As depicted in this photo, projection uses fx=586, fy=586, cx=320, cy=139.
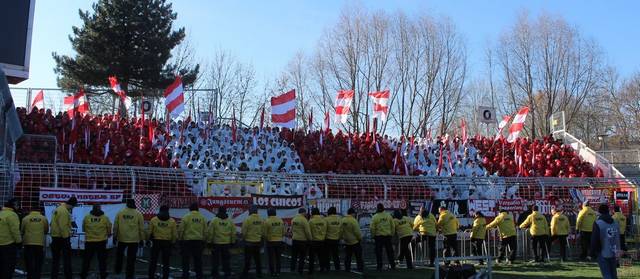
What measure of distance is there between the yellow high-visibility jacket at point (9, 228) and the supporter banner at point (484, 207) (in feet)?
41.4

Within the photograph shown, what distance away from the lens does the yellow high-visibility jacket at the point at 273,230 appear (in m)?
13.5

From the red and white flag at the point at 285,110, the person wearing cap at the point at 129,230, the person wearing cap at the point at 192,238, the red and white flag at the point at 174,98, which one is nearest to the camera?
the person wearing cap at the point at 129,230

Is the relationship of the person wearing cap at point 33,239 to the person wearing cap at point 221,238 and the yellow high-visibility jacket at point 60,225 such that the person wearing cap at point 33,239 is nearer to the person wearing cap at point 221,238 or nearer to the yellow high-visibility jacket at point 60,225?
the yellow high-visibility jacket at point 60,225

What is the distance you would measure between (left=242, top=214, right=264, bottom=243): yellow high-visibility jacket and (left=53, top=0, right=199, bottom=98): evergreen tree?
2164cm

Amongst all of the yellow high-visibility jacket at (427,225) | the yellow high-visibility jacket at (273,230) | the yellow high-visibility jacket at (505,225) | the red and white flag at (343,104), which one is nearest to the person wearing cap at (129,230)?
the yellow high-visibility jacket at (273,230)

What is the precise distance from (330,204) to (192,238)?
16.7 ft

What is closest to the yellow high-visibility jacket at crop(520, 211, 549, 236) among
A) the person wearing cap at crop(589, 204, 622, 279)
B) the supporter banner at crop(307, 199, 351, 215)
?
the supporter banner at crop(307, 199, 351, 215)

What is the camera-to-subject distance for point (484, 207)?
18.4 meters

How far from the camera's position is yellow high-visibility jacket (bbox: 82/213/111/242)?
12.0 meters

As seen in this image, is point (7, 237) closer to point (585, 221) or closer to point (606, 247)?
point (606, 247)

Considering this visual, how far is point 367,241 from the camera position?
58.3 feet

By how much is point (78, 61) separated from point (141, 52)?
333 cm

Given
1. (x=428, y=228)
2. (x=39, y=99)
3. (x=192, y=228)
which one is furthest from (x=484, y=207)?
(x=39, y=99)

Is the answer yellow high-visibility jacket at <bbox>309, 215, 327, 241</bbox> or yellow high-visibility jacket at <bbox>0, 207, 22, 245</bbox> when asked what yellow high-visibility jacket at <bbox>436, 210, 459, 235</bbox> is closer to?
yellow high-visibility jacket at <bbox>309, 215, 327, 241</bbox>
